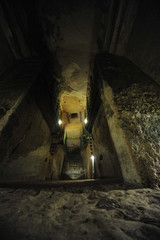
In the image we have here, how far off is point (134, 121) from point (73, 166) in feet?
36.9

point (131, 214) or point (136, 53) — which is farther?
point (136, 53)

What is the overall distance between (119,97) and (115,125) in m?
0.66

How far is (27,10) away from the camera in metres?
2.76

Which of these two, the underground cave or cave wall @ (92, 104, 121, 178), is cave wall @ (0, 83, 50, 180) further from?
cave wall @ (92, 104, 121, 178)

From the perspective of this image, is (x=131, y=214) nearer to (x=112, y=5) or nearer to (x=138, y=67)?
(x=138, y=67)

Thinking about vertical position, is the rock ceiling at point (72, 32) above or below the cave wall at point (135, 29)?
above

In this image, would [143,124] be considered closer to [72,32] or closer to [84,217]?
[84,217]

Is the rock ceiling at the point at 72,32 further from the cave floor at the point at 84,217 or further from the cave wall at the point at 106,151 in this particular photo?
the cave floor at the point at 84,217

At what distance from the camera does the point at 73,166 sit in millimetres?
11188

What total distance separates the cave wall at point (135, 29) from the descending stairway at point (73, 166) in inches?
431

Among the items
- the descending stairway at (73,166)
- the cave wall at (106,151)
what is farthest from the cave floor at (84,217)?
the descending stairway at (73,166)

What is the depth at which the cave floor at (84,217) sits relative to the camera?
551 millimetres

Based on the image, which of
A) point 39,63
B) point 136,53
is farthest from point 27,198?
point 136,53

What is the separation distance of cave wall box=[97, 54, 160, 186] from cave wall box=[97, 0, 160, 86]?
1.81 ft
